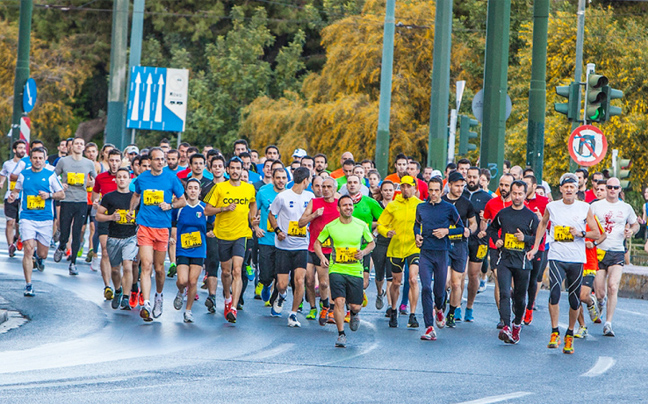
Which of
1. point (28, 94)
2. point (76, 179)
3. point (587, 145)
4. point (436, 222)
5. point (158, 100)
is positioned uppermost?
point (158, 100)

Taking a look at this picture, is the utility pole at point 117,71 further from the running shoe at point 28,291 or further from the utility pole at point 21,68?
the running shoe at point 28,291

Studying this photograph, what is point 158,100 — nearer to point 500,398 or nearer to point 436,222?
point 436,222

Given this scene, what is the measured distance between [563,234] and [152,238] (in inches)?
182

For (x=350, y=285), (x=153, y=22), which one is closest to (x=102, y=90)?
(x=153, y=22)

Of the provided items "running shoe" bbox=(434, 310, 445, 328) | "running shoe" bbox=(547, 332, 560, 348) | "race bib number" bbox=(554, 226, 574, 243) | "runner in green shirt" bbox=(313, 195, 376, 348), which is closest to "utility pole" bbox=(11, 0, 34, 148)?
"running shoe" bbox=(434, 310, 445, 328)

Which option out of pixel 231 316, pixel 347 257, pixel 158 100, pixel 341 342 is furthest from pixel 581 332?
pixel 158 100

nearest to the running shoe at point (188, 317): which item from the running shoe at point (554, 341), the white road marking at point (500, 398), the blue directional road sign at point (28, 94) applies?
the running shoe at point (554, 341)

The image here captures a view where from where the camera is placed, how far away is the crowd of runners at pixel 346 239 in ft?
41.8

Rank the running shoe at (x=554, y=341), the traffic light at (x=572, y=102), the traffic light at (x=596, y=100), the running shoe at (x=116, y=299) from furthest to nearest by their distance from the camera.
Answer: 1. the traffic light at (x=572, y=102)
2. the traffic light at (x=596, y=100)
3. the running shoe at (x=116, y=299)
4. the running shoe at (x=554, y=341)

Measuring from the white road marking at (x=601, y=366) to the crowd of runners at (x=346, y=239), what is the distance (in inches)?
19.7

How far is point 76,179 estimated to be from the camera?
17984 mm

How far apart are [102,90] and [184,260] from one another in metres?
47.5

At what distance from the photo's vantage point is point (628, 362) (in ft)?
38.2

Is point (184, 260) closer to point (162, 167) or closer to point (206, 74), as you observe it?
point (162, 167)
